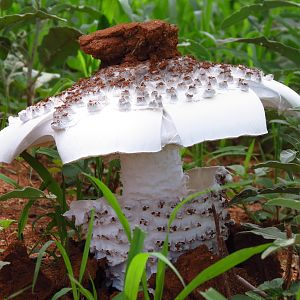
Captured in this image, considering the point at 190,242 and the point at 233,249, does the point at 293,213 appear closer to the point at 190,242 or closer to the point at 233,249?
the point at 233,249

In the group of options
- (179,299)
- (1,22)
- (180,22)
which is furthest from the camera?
(180,22)

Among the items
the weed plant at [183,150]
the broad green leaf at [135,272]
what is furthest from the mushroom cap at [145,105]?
the broad green leaf at [135,272]

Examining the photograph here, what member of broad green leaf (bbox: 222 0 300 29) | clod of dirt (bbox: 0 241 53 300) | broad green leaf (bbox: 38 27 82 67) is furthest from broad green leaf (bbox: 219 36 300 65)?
clod of dirt (bbox: 0 241 53 300)

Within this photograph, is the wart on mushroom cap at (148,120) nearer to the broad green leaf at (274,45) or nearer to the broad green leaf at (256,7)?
the broad green leaf at (274,45)

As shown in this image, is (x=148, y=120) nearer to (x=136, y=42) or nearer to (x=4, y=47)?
(x=136, y=42)

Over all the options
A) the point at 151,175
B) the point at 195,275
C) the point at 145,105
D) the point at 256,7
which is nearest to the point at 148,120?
the point at 145,105

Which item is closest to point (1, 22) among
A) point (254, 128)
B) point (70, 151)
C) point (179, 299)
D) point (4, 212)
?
point (4, 212)

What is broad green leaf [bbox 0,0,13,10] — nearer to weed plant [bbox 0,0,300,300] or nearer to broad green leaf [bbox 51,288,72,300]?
weed plant [bbox 0,0,300,300]
